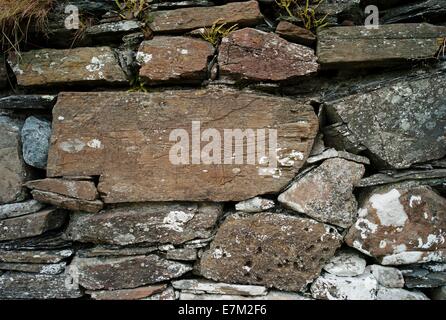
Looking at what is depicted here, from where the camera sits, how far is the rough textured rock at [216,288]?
2.85m

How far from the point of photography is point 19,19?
2865mm

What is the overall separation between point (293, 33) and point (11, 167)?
273 centimetres

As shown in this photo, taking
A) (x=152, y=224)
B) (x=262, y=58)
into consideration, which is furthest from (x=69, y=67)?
(x=262, y=58)

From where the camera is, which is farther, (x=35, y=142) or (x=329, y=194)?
(x=35, y=142)

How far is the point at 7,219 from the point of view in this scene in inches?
114

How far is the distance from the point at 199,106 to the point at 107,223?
49.9 inches

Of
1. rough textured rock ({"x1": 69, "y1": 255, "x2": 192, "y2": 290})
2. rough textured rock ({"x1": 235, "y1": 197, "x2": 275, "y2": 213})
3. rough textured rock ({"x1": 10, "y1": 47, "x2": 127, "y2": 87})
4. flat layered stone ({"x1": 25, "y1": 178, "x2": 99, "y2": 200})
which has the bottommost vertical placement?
rough textured rock ({"x1": 69, "y1": 255, "x2": 192, "y2": 290})

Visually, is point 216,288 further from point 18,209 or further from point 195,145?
point 18,209

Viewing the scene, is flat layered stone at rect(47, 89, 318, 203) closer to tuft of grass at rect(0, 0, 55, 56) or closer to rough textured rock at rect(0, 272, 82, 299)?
rough textured rock at rect(0, 272, 82, 299)

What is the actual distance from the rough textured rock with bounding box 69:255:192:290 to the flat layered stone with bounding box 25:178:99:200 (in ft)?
1.93

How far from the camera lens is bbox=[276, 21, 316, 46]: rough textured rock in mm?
2844

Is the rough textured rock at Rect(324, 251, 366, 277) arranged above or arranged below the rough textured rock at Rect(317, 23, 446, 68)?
below

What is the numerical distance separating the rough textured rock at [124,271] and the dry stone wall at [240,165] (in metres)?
0.01

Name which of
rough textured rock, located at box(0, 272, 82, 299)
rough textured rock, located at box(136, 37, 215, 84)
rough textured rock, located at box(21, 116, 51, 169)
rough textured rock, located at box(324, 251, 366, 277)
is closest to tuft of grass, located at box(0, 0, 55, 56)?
rough textured rock, located at box(21, 116, 51, 169)
